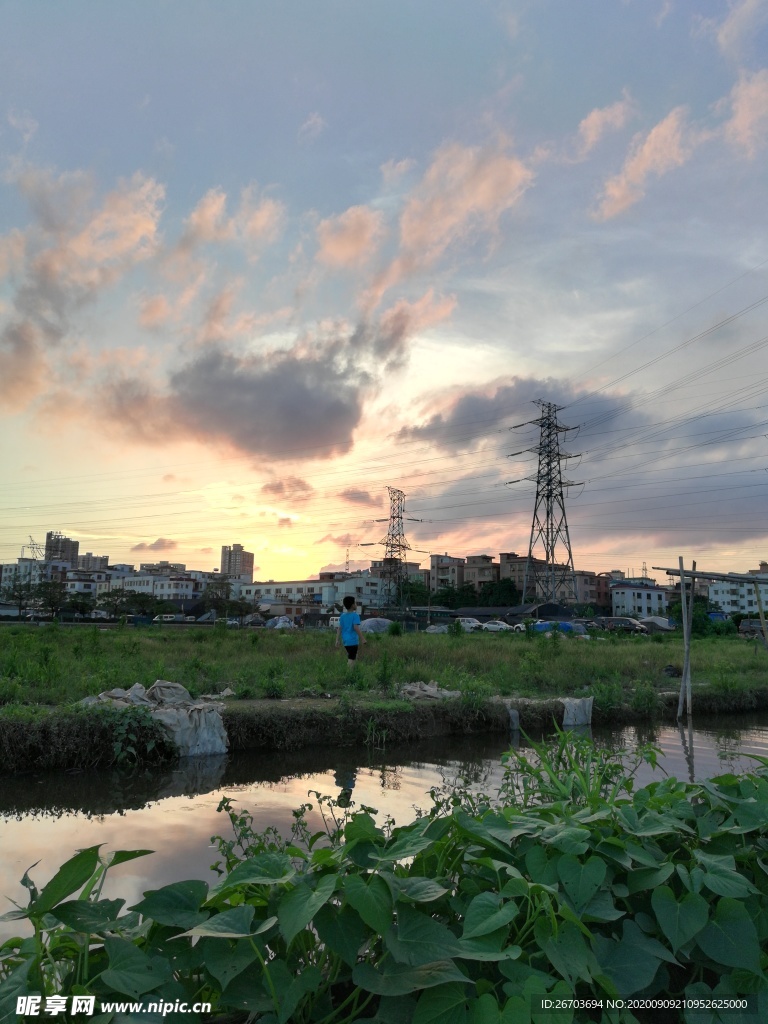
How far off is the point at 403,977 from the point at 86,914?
0.68 m

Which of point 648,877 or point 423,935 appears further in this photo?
point 648,877

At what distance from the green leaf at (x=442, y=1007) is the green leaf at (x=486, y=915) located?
12 cm

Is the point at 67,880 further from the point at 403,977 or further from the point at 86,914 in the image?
the point at 403,977

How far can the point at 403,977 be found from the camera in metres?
1.42

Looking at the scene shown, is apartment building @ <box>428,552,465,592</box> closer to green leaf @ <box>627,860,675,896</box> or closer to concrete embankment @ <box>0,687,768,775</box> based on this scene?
concrete embankment @ <box>0,687,768,775</box>

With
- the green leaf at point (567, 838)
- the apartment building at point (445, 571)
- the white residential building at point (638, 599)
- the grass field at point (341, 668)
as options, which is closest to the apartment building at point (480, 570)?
the apartment building at point (445, 571)

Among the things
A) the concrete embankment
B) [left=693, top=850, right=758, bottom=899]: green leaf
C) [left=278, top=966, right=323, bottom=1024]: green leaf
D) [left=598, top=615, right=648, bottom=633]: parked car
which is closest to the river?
the concrete embankment

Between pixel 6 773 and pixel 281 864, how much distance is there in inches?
265

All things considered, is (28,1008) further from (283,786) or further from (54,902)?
(283,786)

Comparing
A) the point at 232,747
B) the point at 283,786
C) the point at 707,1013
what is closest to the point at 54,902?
the point at 707,1013

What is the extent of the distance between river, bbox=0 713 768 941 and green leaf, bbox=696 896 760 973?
8.42 ft

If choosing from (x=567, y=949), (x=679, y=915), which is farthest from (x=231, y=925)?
(x=679, y=915)

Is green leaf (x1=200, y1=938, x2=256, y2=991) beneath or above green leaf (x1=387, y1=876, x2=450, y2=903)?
beneath

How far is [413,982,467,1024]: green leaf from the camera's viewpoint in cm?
136
